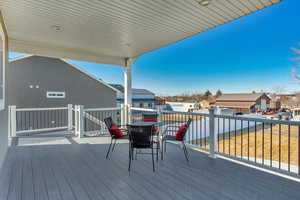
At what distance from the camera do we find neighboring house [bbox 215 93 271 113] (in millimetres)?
25312

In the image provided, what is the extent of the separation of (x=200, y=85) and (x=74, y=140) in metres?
25.1

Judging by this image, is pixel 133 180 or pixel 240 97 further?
pixel 240 97

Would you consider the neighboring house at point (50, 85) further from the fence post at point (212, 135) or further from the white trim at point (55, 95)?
the fence post at point (212, 135)

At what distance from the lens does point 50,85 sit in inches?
383

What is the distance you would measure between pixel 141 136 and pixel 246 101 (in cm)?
2749

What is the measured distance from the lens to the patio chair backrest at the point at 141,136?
120 inches

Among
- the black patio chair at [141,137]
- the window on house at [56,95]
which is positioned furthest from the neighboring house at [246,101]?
the black patio chair at [141,137]

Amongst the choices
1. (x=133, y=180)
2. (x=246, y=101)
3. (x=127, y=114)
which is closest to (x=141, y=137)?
(x=133, y=180)

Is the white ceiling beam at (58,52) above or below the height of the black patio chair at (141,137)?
above

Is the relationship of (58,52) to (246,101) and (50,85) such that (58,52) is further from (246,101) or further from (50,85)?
(246,101)

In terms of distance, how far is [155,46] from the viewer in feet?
16.1

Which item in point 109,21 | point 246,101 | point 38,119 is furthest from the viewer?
point 246,101

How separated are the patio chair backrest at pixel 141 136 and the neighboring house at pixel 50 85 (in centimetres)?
762

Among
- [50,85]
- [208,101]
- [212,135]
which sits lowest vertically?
[212,135]
